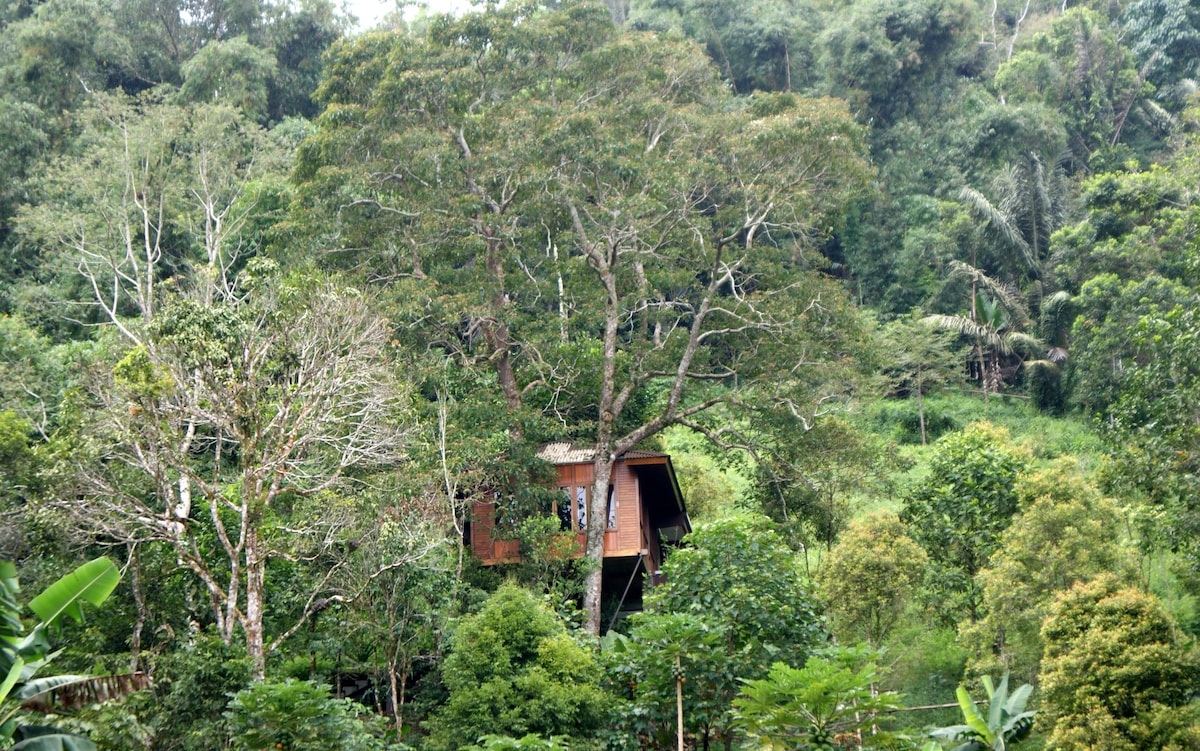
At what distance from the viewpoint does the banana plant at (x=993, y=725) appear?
1150cm

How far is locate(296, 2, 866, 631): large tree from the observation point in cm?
1973

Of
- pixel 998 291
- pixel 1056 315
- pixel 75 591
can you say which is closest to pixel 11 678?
pixel 75 591

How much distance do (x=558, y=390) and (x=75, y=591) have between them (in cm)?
1087

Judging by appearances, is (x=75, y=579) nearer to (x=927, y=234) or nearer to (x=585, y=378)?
(x=585, y=378)

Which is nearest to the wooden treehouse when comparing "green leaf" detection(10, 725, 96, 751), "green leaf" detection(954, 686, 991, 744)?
"green leaf" detection(954, 686, 991, 744)

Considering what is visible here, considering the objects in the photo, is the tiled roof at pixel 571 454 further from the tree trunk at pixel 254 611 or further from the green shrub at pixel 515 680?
the tree trunk at pixel 254 611

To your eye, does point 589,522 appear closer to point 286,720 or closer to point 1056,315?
point 286,720

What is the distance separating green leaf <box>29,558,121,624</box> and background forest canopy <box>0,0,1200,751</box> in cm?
6

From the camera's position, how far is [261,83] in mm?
34125

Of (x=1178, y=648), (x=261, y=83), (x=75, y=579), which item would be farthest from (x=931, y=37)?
(x=75, y=579)

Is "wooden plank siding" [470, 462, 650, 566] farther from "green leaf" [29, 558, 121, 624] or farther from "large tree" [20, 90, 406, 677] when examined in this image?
"green leaf" [29, 558, 121, 624]

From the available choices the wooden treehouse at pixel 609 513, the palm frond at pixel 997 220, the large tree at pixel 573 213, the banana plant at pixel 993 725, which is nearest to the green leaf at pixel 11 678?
the banana plant at pixel 993 725

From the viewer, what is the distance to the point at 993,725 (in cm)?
1183

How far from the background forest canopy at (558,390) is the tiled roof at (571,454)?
336mm
